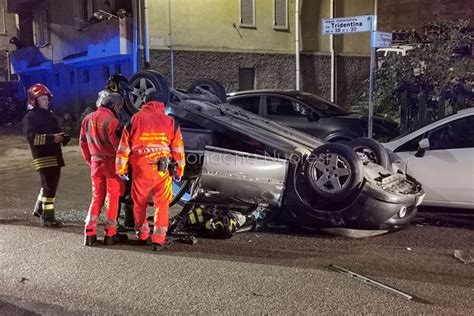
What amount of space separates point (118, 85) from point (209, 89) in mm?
1480

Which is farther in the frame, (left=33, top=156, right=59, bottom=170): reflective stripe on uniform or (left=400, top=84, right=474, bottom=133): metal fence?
(left=400, top=84, right=474, bottom=133): metal fence

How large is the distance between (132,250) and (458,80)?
850 centimetres

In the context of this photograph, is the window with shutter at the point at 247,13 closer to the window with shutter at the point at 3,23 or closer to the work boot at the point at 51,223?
the work boot at the point at 51,223

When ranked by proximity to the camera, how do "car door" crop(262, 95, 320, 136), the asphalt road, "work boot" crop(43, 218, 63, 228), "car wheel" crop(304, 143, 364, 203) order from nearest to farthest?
1. the asphalt road
2. "car wheel" crop(304, 143, 364, 203)
3. "work boot" crop(43, 218, 63, 228)
4. "car door" crop(262, 95, 320, 136)

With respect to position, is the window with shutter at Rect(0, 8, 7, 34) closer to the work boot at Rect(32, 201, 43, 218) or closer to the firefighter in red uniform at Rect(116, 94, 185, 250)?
the work boot at Rect(32, 201, 43, 218)

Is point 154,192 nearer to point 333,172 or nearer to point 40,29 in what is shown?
point 333,172

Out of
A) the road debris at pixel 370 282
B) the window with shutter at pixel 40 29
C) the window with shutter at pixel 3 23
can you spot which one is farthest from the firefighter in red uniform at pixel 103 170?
the window with shutter at pixel 3 23

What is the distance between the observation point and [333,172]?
5.39 m

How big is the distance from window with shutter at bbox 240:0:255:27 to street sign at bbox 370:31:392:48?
8.03 m

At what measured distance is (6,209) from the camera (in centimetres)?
759

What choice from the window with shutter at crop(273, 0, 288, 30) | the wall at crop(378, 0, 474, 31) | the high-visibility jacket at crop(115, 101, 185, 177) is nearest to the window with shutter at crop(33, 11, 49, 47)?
the window with shutter at crop(273, 0, 288, 30)

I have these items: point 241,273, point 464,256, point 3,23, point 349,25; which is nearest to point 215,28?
point 349,25

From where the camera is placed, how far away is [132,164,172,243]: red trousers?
517cm

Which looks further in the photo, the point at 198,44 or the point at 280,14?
the point at 280,14
